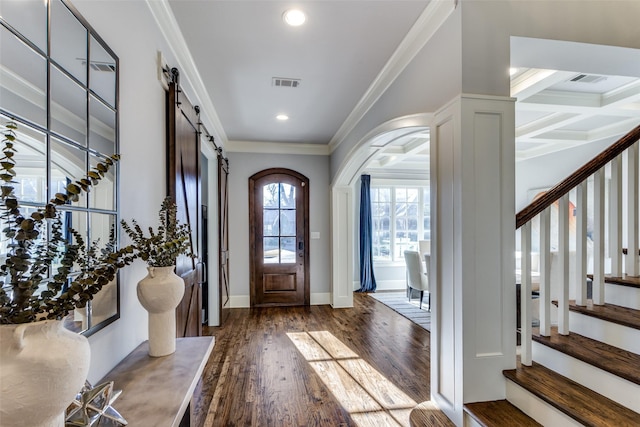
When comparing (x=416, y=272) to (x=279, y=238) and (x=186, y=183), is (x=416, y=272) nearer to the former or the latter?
(x=279, y=238)

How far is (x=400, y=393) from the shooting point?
254 centimetres

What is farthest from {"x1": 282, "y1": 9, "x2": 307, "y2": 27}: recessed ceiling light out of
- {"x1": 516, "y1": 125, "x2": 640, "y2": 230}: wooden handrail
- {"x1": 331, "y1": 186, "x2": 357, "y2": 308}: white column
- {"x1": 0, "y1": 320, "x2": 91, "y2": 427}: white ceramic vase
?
{"x1": 331, "y1": 186, "x2": 357, "y2": 308}: white column

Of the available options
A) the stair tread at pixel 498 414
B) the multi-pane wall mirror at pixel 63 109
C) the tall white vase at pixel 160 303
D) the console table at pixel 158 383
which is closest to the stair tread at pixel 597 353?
the stair tread at pixel 498 414

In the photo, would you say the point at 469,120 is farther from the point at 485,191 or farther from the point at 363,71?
the point at 363,71

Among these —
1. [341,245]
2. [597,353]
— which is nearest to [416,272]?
[341,245]

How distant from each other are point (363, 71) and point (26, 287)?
2.77m

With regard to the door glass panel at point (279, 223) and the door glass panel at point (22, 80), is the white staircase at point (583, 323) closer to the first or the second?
the door glass panel at point (22, 80)

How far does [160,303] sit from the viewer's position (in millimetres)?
1265

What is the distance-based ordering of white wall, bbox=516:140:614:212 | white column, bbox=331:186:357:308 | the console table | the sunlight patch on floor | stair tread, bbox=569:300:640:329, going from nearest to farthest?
the console table
stair tread, bbox=569:300:640:329
the sunlight patch on floor
white wall, bbox=516:140:614:212
white column, bbox=331:186:357:308

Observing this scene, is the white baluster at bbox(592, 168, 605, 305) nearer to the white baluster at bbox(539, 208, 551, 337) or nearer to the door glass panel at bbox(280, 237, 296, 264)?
the white baluster at bbox(539, 208, 551, 337)

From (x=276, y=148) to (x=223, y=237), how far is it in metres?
1.75

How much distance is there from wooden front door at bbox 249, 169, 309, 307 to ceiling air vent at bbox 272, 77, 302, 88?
230 cm

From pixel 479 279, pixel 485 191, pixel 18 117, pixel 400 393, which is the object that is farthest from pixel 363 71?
pixel 400 393

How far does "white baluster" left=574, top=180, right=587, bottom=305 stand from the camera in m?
1.91
